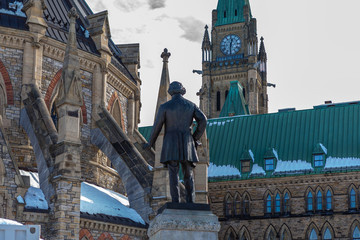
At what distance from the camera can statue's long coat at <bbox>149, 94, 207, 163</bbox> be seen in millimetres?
14359

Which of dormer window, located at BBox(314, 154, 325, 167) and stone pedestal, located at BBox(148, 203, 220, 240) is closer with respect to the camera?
stone pedestal, located at BBox(148, 203, 220, 240)

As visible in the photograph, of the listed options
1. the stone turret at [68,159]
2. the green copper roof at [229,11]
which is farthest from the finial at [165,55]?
the green copper roof at [229,11]

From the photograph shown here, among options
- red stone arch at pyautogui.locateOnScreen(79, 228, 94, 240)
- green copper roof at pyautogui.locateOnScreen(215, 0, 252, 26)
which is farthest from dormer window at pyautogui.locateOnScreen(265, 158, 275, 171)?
green copper roof at pyautogui.locateOnScreen(215, 0, 252, 26)

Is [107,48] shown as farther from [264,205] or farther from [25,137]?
[264,205]

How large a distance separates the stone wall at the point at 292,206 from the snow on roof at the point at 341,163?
58 cm

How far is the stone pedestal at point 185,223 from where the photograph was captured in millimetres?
13352

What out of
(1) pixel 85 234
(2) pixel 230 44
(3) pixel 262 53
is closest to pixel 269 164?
(1) pixel 85 234

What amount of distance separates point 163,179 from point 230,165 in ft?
64.5

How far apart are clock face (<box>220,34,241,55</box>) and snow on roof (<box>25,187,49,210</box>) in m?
62.3

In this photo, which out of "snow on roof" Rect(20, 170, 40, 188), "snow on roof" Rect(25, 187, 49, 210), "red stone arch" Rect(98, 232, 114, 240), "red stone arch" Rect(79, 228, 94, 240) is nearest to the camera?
"snow on roof" Rect(25, 187, 49, 210)

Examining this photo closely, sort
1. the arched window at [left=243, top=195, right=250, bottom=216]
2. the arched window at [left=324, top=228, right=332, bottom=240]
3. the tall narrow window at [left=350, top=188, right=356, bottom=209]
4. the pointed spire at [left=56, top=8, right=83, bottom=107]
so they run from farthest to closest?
the arched window at [left=243, top=195, right=250, bottom=216] → the tall narrow window at [left=350, top=188, right=356, bottom=209] → the arched window at [left=324, top=228, right=332, bottom=240] → the pointed spire at [left=56, top=8, right=83, bottom=107]

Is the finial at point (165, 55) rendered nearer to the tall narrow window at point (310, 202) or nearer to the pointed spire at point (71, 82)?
the pointed spire at point (71, 82)

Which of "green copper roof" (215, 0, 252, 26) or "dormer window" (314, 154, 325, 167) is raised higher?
"green copper roof" (215, 0, 252, 26)

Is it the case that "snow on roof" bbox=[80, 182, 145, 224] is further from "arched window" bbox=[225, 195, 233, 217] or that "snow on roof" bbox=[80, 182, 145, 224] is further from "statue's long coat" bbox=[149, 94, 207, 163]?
"statue's long coat" bbox=[149, 94, 207, 163]
